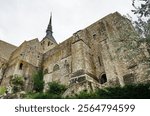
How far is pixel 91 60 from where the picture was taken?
22.7m

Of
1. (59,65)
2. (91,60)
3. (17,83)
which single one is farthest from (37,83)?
(91,60)

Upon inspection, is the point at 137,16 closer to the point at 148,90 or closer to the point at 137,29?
the point at 137,29

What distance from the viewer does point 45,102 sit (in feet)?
21.2

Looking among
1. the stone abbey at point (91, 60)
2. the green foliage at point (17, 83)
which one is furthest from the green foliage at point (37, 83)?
the green foliage at point (17, 83)

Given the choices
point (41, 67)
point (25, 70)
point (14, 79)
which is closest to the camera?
point (14, 79)

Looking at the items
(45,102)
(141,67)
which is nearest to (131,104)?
(45,102)

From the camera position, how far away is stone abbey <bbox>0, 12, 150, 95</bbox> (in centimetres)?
1598

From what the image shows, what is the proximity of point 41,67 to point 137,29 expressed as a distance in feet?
69.4

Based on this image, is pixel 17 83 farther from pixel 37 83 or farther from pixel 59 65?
pixel 59 65

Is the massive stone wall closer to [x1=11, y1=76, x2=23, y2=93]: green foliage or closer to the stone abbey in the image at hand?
the stone abbey

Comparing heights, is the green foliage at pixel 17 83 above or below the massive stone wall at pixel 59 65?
below

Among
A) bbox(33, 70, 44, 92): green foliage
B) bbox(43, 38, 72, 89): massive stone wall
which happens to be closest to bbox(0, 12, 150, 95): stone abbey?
bbox(43, 38, 72, 89): massive stone wall

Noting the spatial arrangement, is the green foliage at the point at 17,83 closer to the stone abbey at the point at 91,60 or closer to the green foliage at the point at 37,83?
the stone abbey at the point at 91,60

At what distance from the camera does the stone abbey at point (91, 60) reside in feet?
52.4
